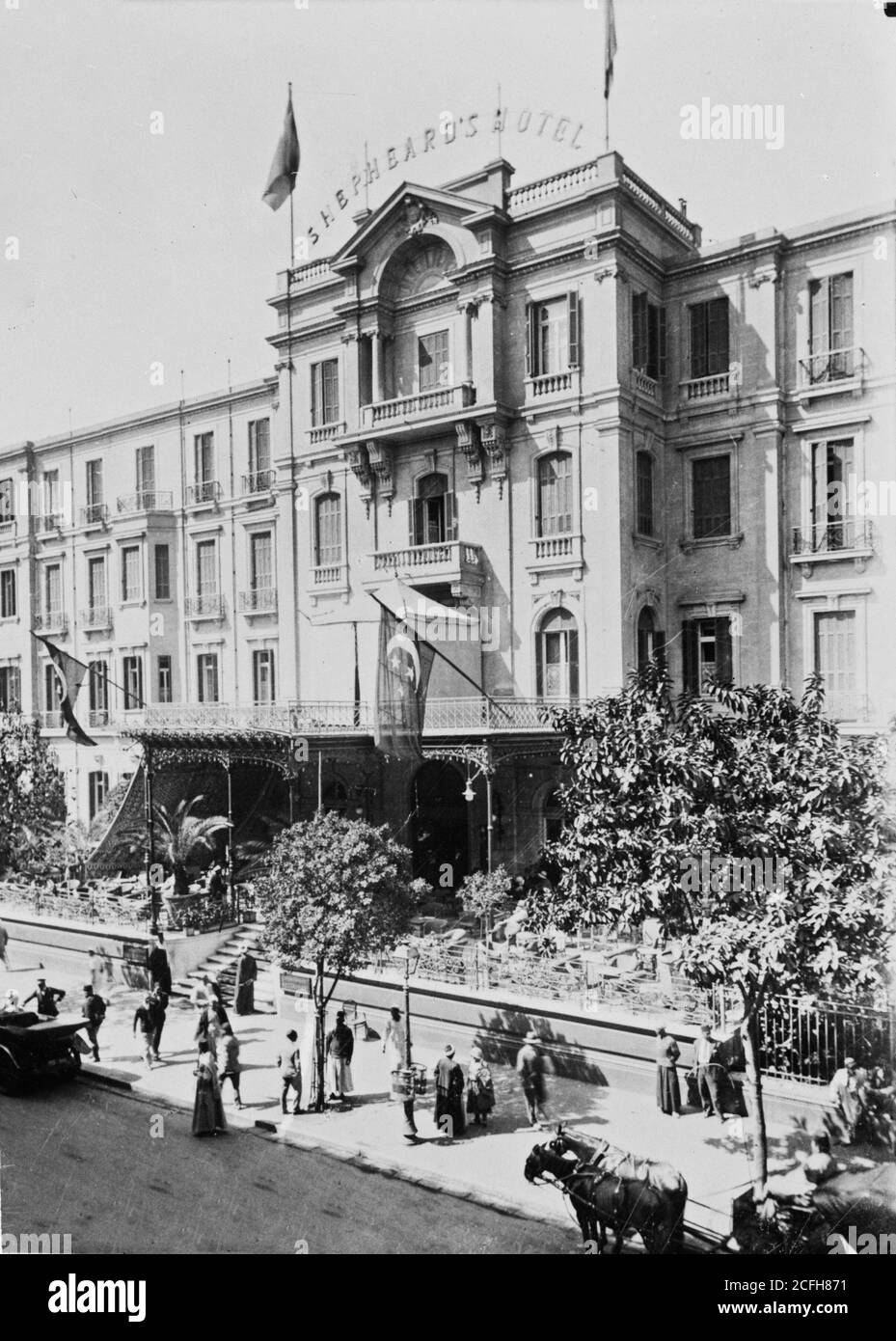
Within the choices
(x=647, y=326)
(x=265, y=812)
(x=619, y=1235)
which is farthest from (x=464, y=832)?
(x=619, y=1235)

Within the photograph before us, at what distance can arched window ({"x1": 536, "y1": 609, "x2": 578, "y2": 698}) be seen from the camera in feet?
80.8

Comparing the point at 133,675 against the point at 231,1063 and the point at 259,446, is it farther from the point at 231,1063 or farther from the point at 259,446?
the point at 231,1063

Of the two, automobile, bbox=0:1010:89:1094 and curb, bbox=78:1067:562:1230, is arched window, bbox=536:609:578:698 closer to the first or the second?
curb, bbox=78:1067:562:1230

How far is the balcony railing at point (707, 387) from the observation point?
23875mm

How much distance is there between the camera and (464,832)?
26.1 metres

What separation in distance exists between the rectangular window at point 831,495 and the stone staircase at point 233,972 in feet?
50.4

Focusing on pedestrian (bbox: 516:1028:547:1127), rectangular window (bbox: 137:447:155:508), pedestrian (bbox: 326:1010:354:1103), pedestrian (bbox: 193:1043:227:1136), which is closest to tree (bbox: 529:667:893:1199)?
pedestrian (bbox: 516:1028:547:1127)

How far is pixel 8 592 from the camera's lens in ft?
110

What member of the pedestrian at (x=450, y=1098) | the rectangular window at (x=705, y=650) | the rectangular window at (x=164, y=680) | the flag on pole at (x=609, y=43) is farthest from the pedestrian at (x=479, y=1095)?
the rectangular window at (x=164, y=680)

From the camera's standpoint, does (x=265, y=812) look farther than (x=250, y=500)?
No

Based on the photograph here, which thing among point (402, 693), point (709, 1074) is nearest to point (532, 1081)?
point (709, 1074)

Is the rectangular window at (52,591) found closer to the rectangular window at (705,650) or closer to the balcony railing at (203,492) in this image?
the balcony railing at (203,492)
